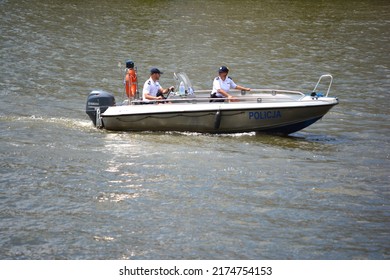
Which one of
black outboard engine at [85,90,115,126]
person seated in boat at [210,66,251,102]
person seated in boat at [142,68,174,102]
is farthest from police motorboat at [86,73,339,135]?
person seated in boat at [210,66,251,102]

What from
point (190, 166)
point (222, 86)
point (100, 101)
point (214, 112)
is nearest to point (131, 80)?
point (100, 101)

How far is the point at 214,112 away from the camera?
60.7 feet

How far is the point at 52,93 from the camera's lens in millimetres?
25422

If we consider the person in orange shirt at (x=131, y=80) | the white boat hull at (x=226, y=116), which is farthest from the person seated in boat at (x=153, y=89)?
the person in orange shirt at (x=131, y=80)

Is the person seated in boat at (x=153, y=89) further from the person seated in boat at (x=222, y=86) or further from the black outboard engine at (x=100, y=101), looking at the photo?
the person seated in boat at (x=222, y=86)

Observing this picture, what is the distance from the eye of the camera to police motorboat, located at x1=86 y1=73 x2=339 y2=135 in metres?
18.4

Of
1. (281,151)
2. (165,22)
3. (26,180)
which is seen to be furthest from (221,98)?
(165,22)

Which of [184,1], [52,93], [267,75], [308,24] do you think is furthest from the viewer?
[184,1]

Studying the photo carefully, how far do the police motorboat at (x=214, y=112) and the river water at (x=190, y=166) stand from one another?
0.28 meters

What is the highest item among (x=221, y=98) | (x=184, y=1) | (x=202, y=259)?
(x=184, y=1)

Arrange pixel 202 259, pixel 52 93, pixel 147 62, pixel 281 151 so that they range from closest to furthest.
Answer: pixel 202 259
pixel 281 151
pixel 52 93
pixel 147 62

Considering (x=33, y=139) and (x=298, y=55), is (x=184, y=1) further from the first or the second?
(x=33, y=139)

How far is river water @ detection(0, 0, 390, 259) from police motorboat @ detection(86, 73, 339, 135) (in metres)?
0.28

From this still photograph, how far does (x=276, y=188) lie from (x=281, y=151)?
9.83ft
